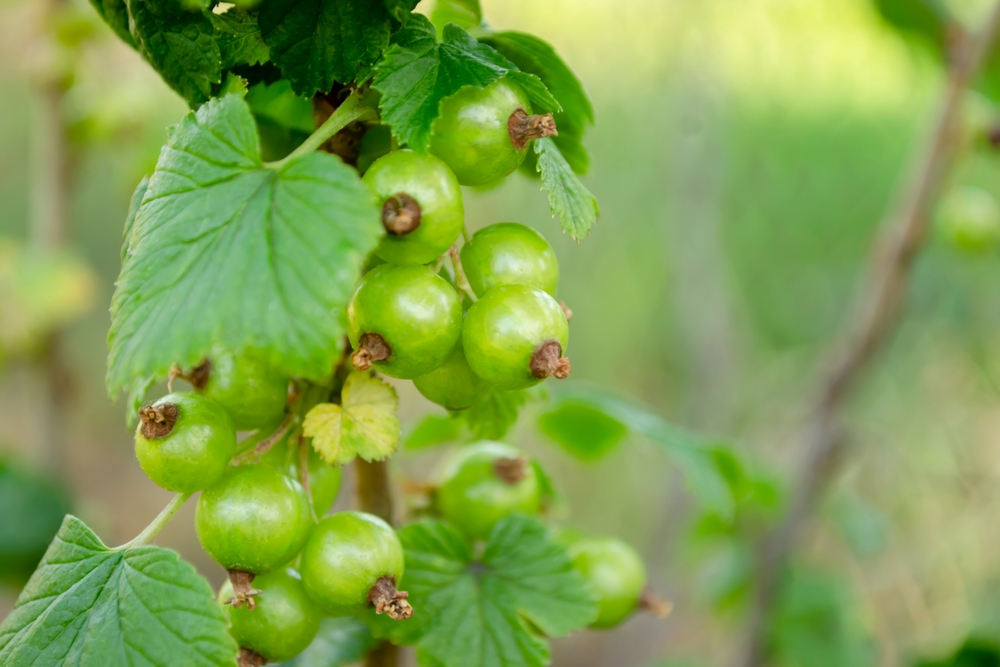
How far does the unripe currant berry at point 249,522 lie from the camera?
347 mm

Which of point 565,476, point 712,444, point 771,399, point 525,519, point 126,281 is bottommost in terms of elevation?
point 565,476

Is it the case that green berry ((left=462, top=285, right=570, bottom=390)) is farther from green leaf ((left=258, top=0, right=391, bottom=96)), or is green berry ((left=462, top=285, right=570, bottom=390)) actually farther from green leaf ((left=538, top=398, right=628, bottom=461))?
green leaf ((left=538, top=398, right=628, bottom=461))

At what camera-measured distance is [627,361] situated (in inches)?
90.3

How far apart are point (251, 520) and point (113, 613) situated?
7cm

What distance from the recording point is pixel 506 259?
368mm

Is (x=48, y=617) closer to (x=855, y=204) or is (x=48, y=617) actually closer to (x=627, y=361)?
(x=627, y=361)

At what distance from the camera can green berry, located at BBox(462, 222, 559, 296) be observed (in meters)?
0.37

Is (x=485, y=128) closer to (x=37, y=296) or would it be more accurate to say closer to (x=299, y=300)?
(x=299, y=300)

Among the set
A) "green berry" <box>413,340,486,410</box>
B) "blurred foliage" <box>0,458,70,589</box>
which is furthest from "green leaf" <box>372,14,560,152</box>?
"blurred foliage" <box>0,458,70,589</box>

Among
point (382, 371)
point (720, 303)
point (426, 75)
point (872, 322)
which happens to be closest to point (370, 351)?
point (382, 371)

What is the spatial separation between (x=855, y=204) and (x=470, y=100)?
2329 millimetres

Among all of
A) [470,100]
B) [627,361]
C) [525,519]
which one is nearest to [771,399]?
[627,361]

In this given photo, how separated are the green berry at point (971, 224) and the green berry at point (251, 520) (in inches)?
41.9

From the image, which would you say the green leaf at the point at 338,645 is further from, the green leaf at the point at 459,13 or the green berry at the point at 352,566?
the green leaf at the point at 459,13
